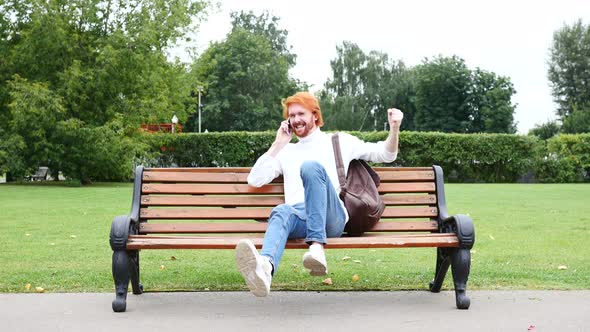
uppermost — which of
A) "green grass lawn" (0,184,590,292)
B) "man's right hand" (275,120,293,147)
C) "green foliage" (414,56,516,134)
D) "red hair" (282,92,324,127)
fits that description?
"green foliage" (414,56,516,134)

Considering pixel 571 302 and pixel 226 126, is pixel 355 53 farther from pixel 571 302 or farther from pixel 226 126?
pixel 571 302

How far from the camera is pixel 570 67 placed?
67250 mm

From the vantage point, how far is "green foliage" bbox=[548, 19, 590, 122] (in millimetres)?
66500

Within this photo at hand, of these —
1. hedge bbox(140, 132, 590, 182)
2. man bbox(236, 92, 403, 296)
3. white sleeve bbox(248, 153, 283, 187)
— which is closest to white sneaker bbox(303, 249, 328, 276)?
man bbox(236, 92, 403, 296)

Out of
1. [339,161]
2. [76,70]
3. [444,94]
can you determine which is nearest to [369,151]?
[339,161]

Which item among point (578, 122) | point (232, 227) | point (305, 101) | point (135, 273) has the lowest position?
point (135, 273)

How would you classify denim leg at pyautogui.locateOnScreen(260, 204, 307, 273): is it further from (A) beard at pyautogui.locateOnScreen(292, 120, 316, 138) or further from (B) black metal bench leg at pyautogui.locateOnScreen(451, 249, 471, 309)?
(B) black metal bench leg at pyautogui.locateOnScreen(451, 249, 471, 309)

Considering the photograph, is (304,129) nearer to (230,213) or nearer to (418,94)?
(230,213)

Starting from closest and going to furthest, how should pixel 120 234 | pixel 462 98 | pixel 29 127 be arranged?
pixel 120 234
pixel 29 127
pixel 462 98

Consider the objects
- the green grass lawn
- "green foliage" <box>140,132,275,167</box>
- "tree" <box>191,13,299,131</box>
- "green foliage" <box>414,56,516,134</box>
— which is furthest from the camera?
"green foliage" <box>414,56,516,134</box>

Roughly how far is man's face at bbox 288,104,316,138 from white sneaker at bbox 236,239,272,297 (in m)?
1.42

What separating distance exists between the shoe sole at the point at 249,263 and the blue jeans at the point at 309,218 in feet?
0.86

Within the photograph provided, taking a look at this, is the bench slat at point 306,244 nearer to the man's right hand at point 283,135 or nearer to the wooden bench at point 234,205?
the wooden bench at point 234,205

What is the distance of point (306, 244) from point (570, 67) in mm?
67332
